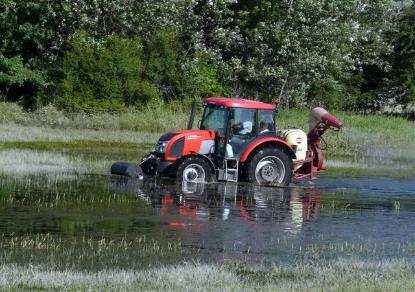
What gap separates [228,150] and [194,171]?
942mm

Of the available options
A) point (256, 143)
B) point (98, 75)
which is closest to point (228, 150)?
point (256, 143)

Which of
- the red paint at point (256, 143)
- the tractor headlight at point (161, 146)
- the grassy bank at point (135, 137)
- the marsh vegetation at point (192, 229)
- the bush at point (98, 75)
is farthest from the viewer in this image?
the bush at point (98, 75)

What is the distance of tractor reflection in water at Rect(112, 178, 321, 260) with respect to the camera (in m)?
13.8

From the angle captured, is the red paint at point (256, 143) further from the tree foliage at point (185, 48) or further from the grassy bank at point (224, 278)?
the tree foliage at point (185, 48)

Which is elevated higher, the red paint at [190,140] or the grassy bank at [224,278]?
the red paint at [190,140]

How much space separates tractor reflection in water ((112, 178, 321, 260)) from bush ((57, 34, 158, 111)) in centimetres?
1953

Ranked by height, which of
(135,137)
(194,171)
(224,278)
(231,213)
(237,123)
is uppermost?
(237,123)

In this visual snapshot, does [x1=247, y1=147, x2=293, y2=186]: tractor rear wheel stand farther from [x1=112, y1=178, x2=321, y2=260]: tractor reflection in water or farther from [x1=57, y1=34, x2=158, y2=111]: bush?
[x1=57, y1=34, x2=158, y2=111]: bush

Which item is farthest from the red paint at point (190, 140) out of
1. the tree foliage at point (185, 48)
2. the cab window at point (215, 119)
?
the tree foliage at point (185, 48)

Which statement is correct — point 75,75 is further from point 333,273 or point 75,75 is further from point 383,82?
point 333,273

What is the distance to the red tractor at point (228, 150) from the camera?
20.6 meters

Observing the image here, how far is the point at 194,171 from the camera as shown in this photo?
811 inches

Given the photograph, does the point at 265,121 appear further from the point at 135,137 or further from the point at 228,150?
the point at 135,137

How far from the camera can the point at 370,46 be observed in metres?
49.5
